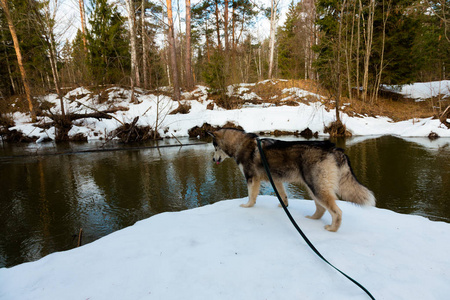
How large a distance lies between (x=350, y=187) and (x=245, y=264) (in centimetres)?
187

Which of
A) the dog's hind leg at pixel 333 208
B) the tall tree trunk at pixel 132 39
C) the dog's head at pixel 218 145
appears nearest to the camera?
the dog's hind leg at pixel 333 208

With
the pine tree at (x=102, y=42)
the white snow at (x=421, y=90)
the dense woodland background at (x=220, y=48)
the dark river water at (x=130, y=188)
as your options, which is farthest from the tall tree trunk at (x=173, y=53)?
the white snow at (x=421, y=90)

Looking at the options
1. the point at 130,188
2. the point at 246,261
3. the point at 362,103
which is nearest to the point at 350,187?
the point at 246,261

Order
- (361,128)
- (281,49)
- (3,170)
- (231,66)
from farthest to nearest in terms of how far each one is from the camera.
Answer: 1. (281,49)
2. (231,66)
3. (361,128)
4. (3,170)

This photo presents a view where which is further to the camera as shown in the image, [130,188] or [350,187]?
[130,188]

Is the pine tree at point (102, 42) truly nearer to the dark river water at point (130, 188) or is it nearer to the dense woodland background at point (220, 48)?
the dense woodland background at point (220, 48)

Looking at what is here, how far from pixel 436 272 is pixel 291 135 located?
→ 1483 centimetres

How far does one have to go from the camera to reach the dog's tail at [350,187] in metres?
3.06

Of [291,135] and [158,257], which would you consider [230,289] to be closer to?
[158,257]

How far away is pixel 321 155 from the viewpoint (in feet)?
10.4

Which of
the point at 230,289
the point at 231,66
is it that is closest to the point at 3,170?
the point at 230,289

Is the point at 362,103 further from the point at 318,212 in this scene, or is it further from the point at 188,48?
the point at 318,212

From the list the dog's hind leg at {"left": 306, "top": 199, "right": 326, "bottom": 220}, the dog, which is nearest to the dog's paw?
the dog

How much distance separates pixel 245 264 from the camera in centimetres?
236
